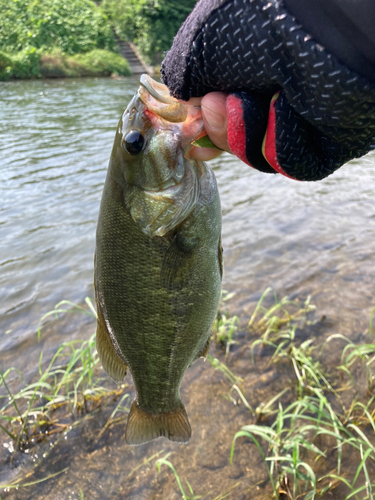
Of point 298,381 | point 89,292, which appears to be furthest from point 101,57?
point 298,381

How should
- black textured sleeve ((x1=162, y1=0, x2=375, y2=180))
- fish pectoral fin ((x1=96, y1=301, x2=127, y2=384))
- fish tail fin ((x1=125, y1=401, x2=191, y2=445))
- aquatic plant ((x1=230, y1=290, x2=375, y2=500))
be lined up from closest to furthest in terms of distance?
black textured sleeve ((x1=162, y1=0, x2=375, y2=180)) → fish pectoral fin ((x1=96, y1=301, x2=127, y2=384)) → fish tail fin ((x1=125, y1=401, x2=191, y2=445)) → aquatic plant ((x1=230, y1=290, x2=375, y2=500))

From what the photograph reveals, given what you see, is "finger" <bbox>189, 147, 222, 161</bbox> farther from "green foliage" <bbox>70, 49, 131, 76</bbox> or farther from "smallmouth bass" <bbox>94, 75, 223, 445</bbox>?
"green foliage" <bbox>70, 49, 131, 76</bbox>

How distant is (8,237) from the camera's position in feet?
21.6

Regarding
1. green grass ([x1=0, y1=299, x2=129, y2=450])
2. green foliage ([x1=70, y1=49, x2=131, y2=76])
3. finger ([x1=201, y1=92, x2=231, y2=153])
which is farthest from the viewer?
green foliage ([x1=70, y1=49, x2=131, y2=76])

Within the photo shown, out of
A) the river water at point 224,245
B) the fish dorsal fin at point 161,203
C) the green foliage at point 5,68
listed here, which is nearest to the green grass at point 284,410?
the river water at point 224,245

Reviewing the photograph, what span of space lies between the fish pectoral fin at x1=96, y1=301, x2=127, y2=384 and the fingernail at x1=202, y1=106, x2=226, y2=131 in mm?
1180

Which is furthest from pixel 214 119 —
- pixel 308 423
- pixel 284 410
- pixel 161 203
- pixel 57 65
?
pixel 57 65

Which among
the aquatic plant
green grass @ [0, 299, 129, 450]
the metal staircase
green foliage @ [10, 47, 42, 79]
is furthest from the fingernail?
the metal staircase

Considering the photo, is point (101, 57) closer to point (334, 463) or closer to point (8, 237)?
point (8, 237)

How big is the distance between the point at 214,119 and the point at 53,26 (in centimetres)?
3169

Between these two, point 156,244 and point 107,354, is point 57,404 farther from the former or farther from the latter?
point 156,244

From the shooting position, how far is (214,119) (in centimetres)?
152

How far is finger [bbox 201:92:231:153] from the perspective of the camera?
148cm

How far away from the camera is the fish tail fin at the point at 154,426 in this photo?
2.29 metres
